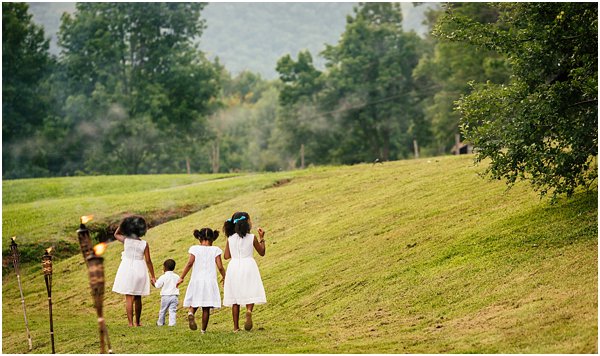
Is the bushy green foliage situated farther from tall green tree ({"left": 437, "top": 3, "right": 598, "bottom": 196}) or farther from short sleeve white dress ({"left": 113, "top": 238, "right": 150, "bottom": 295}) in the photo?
short sleeve white dress ({"left": 113, "top": 238, "right": 150, "bottom": 295})

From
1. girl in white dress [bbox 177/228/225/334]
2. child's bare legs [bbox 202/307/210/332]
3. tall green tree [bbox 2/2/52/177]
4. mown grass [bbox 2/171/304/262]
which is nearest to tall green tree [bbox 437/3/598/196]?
girl in white dress [bbox 177/228/225/334]

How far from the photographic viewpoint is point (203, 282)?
14.9 m

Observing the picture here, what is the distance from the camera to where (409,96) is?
244ft

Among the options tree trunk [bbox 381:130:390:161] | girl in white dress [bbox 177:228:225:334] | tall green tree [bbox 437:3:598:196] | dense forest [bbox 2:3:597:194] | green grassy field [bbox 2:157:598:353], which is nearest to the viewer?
green grassy field [bbox 2:157:598:353]

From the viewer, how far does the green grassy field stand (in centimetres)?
1323

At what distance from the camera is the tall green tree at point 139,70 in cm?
7200

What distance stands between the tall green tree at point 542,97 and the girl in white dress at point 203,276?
20.2ft

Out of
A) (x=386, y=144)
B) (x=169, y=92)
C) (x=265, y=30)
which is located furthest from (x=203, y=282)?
(x=265, y=30)

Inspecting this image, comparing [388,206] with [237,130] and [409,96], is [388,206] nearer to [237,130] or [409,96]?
[409,96]

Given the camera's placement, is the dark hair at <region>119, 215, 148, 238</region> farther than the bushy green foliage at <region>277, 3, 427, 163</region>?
No

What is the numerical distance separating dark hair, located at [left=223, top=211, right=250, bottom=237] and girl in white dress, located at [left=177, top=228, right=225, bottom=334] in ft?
0.72

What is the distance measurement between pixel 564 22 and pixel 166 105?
5687 centimetres

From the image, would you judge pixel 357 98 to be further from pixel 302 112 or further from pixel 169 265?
pixel 169 265

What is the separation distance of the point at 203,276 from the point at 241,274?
0.75m
